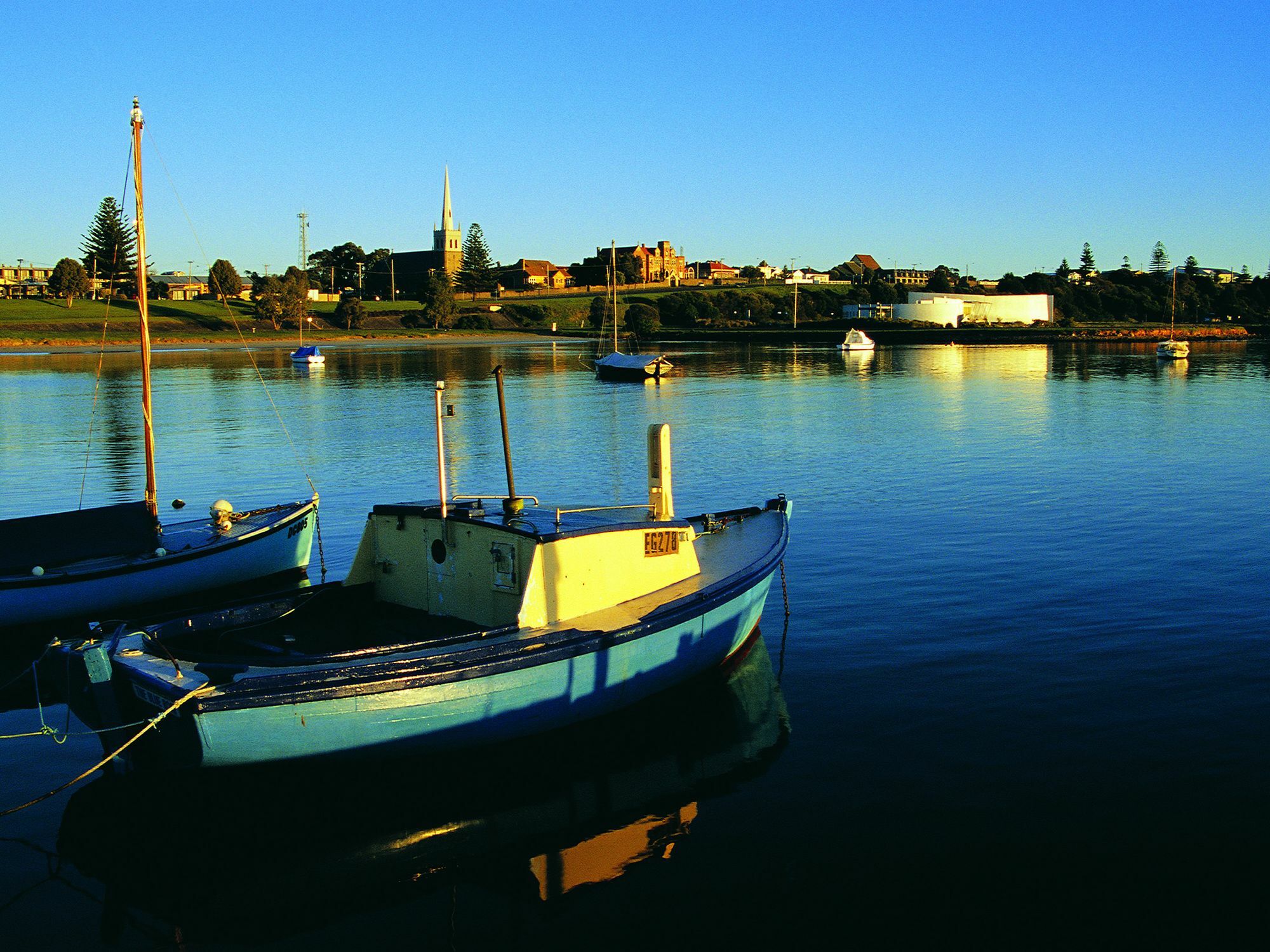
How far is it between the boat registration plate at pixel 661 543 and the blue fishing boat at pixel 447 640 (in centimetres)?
3

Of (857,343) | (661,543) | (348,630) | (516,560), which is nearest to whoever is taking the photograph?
(516,560)

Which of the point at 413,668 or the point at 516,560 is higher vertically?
the point at 516,560

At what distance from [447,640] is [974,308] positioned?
19429 cm

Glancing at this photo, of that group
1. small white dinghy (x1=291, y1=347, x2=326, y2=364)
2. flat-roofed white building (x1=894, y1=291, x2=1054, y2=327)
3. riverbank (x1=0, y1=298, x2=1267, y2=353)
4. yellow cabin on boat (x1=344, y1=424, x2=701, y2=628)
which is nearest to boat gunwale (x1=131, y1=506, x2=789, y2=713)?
yellow cabin on boat (x1=344, y1=424, x2=701, y2=628)

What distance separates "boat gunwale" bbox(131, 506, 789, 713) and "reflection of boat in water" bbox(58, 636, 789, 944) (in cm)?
100

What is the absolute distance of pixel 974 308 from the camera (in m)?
194

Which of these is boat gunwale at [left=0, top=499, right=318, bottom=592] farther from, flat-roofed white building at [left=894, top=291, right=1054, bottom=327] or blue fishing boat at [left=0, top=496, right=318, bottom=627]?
flat-roofed white building at [left=894, top=291, right=1054, bottom=327]

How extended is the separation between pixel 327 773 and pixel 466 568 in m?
3.65

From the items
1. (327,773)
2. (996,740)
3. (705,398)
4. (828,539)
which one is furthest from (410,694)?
(705,398)

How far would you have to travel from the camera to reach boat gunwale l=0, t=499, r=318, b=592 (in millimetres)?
19000

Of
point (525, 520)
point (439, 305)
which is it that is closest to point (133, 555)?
point (525, 520)

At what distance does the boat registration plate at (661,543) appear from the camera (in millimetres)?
15961

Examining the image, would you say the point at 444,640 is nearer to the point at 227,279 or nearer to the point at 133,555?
the point at 133,555

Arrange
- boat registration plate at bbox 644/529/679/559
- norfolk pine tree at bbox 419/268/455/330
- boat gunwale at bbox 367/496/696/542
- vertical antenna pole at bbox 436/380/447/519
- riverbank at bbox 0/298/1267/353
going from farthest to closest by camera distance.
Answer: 1. norfolk pine tree at bbox 419/268/455/330
2. riverbank at bbox 0/298/1267/353
3. boat registration plate at bbox 644/529/679/559
4. vertical antenna pole at bbox 436/380/447/519
5. boat gunwale at bbox 367/496/696/542
